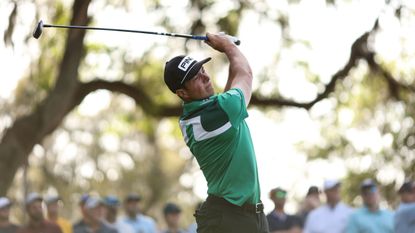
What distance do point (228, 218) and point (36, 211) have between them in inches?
256

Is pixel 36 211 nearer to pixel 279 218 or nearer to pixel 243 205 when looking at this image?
pixel 279 218

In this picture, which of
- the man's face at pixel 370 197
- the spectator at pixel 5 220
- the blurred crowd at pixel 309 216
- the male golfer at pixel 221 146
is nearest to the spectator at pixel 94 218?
the blurred crowd at pixel 309 216

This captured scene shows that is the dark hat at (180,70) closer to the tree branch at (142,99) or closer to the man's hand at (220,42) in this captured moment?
the man's hand at (220,42)

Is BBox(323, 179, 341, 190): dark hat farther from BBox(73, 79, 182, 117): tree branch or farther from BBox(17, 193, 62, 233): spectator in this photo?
BBox(73, 79, 182, 117): tree branch

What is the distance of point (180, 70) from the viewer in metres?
7.11

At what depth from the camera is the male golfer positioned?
23.1ft

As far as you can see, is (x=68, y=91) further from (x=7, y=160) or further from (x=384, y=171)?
(x=384, y=171)

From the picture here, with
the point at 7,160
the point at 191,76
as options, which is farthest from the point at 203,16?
the point at 191,76

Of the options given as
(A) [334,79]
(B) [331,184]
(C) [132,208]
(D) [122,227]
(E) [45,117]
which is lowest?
(D) [122,227]

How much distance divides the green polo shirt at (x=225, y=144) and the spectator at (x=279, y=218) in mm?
5582

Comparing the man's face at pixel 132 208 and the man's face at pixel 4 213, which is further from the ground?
the man's face at pixel 132 208

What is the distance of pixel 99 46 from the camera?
21453mm

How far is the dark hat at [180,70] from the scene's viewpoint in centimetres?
710

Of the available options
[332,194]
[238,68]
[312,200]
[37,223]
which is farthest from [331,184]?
[238,68]
